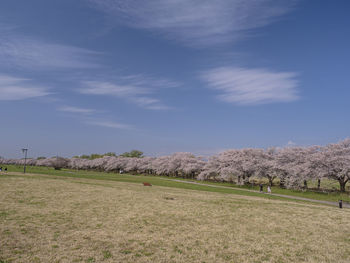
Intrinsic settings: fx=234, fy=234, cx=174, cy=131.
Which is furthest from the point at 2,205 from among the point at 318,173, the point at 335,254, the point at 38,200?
the point at 318,173

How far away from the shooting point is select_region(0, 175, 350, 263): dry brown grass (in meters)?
→ 9.78

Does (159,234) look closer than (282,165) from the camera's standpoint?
Yes

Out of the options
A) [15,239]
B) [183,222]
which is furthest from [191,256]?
[15,239]

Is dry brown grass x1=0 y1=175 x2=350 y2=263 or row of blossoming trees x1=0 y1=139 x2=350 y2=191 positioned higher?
row of blossoming trees x1=0 y1=139 x2=350 y2=191

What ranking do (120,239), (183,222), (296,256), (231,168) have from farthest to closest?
(231,168) → (183,222) → (120,239) → (296,256)

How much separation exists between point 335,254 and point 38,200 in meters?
21.4

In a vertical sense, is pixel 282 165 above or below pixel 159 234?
above

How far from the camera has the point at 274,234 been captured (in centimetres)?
1393

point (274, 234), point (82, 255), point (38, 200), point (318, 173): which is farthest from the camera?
point (318, 173)

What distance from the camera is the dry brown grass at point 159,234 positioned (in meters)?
9.78

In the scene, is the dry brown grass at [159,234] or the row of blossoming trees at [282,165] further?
the row of blossoming trees at [282,165]

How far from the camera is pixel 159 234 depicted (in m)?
12.8

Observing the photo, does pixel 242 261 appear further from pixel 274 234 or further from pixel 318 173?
pixel 318 173

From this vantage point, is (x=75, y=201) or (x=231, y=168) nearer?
(x=75, y=201)
